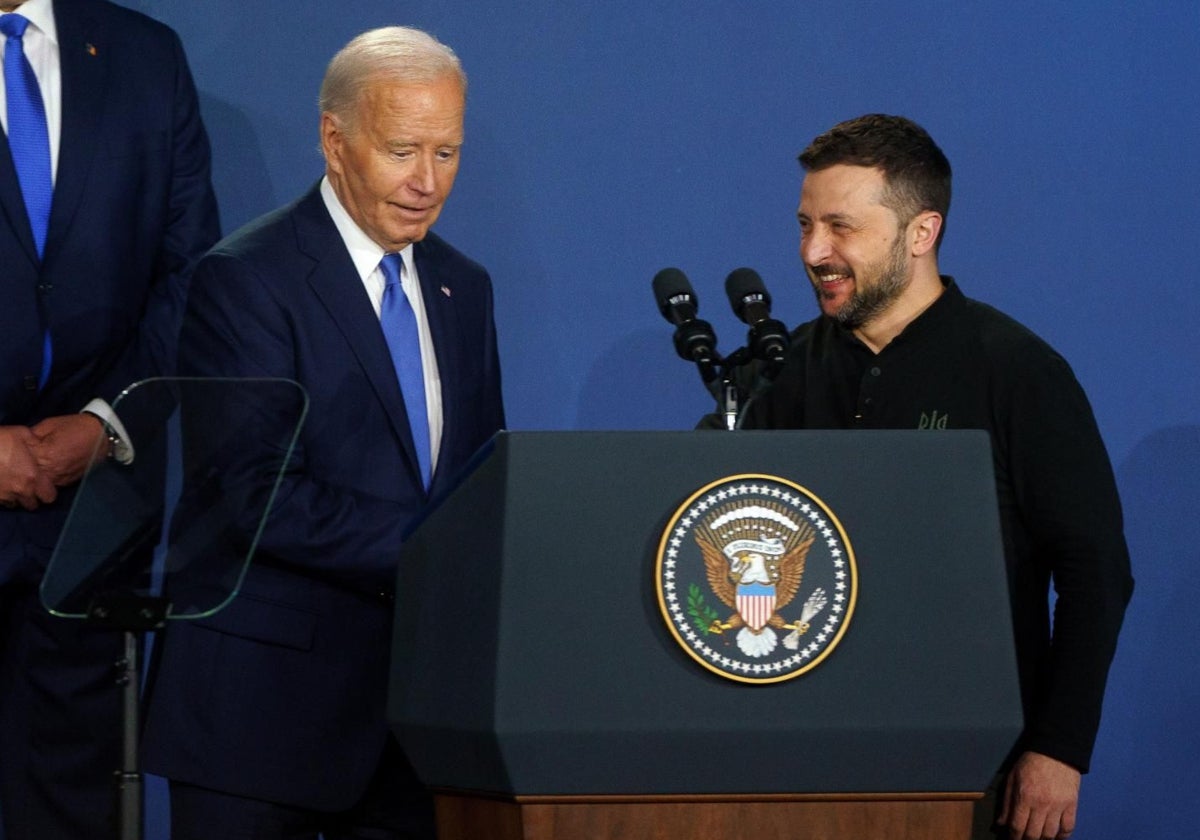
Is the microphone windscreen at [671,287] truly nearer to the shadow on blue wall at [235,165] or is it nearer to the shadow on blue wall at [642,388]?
the shadow on blue wall at [642,388]

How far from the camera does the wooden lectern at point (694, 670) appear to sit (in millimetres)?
1690

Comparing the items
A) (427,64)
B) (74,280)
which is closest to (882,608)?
(427,64)

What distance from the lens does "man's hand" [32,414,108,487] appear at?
271 cm

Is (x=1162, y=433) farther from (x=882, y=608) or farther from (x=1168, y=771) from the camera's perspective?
(x=882, y=608)

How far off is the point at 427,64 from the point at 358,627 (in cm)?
83

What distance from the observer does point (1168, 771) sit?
3.64 meters

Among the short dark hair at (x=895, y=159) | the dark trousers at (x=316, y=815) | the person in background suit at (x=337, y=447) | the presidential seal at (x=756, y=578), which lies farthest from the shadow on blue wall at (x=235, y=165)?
the presidential seal at (x=756, y=578)

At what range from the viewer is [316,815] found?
2500 millimetres

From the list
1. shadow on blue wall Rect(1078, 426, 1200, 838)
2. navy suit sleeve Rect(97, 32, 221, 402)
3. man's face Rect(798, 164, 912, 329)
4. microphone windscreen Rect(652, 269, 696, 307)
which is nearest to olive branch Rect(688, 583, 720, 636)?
microphone windscreen Rect(652, 269, 696, 307)

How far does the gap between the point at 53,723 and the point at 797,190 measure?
5.73 feet

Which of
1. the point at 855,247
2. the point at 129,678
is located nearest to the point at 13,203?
the point at 129,678

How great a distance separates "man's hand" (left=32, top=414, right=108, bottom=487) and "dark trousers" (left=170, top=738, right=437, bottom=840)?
0.57 metres

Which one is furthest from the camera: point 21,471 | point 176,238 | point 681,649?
point 176,238

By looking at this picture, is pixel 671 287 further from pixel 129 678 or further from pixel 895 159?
pixel 129 678
